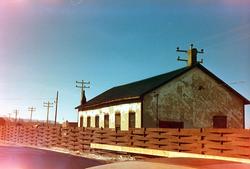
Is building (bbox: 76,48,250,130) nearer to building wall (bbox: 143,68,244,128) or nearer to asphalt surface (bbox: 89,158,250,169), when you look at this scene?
building wall (bbox: 143,68,244,128)

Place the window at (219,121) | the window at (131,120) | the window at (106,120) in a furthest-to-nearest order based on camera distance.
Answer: the window at (106,120)
the window at (219,121)
the window at (131,120)

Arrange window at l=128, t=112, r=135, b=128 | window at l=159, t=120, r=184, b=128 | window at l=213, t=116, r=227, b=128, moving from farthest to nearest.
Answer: window at l=213, t=116, r=227, b=128 < window at l=128, t=112, r=135, b=128 < window at l=159, t=120, r=184, b=128

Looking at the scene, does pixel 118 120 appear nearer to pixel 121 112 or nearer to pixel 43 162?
pixel 121 112

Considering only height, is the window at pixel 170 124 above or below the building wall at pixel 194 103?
below

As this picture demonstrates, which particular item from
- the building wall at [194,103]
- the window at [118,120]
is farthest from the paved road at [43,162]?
the window at [118,120]

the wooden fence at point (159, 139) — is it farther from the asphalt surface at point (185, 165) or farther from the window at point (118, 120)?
the asphalt surface at point (185, 165)

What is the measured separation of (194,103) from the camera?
106 feet

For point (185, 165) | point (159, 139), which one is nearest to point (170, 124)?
point (159, 139)

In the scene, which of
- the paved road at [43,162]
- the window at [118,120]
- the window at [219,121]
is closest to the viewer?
the paved road at [43,162]

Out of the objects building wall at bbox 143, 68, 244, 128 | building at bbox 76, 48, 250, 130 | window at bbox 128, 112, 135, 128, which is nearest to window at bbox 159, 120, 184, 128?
building at bbox 76, 48, 250, 130

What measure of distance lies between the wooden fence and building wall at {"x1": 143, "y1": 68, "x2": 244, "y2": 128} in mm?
4586

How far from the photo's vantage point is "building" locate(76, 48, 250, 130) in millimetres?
31297

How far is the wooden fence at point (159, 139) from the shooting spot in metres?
17.0

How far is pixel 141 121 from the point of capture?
30984mm
